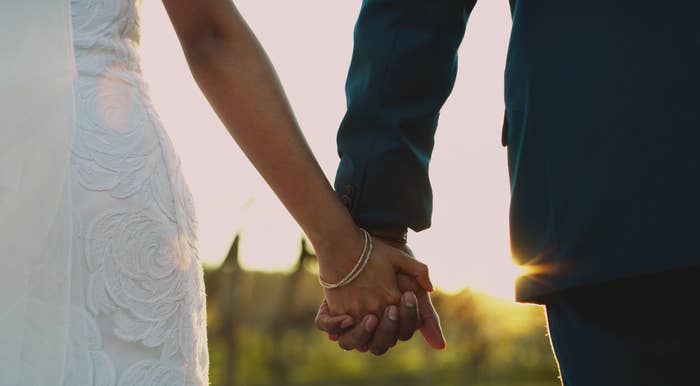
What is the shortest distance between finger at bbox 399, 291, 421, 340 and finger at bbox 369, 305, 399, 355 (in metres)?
0.02

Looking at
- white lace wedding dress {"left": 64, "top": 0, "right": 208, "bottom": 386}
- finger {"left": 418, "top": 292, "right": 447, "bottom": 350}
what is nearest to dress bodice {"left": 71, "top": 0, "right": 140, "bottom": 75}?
Result: white lace wedding dress {"left": 64, "top": 0, "right": 208, "bottom": 386}

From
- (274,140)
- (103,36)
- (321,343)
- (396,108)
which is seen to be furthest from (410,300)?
(321,343)

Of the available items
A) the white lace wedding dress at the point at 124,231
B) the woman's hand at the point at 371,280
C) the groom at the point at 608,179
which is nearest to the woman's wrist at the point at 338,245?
the woman's hand at the point at 371,280

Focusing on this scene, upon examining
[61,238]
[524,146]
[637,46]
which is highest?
[637,46]

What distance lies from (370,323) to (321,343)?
4080 cm

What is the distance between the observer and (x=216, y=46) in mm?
2203

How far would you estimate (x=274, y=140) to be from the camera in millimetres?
2404

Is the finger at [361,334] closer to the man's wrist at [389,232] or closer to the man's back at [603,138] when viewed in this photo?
the man's wrist at [389,232]

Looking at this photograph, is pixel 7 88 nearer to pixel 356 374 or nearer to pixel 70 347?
pixel 70 347

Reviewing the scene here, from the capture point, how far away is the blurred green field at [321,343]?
2214cm

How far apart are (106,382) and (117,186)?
0.42 m

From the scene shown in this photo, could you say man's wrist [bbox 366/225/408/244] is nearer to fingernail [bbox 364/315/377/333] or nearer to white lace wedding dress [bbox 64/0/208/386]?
fingernail [bbox 364/315/377/333]

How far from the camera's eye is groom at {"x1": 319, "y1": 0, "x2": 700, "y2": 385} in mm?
1678

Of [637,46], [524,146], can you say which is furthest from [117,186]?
[637,46]
